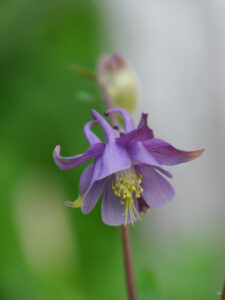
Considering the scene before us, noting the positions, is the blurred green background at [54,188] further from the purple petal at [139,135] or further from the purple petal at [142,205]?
the purple petal at [139,135]

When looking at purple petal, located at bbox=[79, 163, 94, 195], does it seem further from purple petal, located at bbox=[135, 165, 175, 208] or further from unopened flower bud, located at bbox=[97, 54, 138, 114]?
unopened flower bud, located at bbox=[97, 54, 138, 114]

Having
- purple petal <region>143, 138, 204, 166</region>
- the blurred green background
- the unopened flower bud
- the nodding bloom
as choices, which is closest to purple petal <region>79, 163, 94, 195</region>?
the nodding bloom

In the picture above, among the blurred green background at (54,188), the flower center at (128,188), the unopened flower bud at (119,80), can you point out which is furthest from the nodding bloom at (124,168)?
the blurred green background at (54,188)

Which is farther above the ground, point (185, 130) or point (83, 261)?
point (185, 130)

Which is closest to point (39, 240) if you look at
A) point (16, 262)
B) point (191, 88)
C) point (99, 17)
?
point (16, 262)

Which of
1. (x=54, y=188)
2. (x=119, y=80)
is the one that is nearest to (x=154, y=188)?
(x=119, y=80)

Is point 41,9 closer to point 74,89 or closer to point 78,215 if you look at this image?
point 74,89
